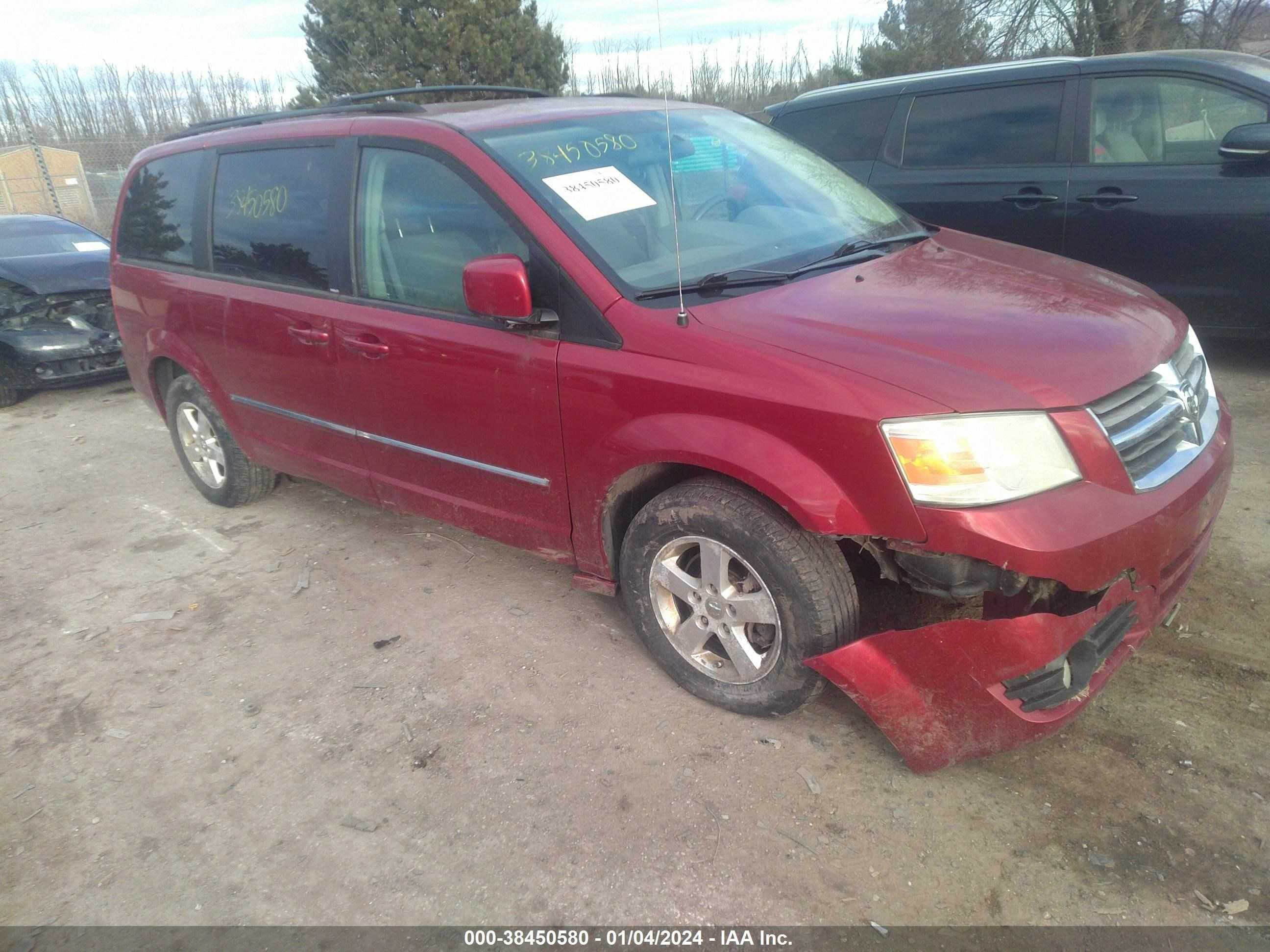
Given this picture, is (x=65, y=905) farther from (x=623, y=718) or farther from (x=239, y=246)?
(x=239, y=246)

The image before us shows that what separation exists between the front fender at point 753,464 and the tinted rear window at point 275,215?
63.4 inches

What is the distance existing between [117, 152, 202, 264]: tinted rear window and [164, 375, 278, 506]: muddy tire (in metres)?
0.66

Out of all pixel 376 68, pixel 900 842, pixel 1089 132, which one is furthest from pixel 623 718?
pixel 376 68

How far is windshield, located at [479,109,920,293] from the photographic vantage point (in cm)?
284

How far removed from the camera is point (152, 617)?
3758 millimetres

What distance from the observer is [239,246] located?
12.9 ft

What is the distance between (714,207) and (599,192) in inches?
17.7

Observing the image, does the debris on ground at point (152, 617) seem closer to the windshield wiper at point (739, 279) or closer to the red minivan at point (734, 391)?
the red minivan at point (734, 391)

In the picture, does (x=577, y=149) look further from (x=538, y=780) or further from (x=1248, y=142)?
(x=1248, y=142)

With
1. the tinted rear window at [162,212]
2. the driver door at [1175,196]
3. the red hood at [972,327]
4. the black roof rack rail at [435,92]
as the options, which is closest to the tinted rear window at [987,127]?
the driver door at [1175,196]

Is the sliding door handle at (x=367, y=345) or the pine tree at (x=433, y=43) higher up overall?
the pine tree at (x=433, y=43)

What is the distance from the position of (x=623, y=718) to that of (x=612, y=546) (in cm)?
56

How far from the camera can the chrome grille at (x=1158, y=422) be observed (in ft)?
7.45

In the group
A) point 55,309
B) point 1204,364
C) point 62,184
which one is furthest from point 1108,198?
point 62,184
